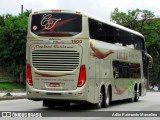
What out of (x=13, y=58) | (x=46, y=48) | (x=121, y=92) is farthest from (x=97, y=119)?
(x=13, y=58)

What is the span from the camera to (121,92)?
85.1ft

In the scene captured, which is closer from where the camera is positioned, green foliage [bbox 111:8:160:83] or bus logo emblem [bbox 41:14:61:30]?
bus logo emblem [bbox 41:14:61:30]

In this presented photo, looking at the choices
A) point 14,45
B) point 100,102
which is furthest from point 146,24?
point 100,102

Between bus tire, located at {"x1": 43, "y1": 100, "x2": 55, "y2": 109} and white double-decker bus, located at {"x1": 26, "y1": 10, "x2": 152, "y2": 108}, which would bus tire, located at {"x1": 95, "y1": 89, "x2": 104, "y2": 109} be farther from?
bus tire, located at {"x1": 43, "y1": 100, "x2": 55, "y2": 109}

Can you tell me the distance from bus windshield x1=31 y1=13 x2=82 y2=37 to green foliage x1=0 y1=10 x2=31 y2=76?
1546 inches

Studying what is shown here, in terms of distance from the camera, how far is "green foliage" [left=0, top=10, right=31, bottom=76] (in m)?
60.3

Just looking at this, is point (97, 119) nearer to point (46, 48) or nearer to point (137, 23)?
point (46, 48)

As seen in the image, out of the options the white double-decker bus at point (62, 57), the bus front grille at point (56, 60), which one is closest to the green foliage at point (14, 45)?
the white double-decker bus at point (62, 57)

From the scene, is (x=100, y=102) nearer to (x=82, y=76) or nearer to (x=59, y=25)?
(x=82, y=76)

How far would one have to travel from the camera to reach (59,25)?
19.8 m

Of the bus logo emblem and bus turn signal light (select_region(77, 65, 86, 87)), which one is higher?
the bus logo emblem

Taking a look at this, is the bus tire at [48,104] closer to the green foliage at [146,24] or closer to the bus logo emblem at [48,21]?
the bus logo emblem at [48,21]

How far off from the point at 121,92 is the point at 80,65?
6824 mm

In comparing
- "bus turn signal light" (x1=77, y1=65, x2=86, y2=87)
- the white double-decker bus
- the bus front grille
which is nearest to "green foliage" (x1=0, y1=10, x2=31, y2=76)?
the white double-decker bus
